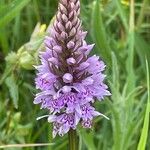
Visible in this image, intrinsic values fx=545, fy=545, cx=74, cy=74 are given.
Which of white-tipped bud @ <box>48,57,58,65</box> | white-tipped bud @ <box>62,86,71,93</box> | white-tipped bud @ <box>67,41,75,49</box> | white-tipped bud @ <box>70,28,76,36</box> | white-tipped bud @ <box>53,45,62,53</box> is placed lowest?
white-tipped bud @ <box>62,86,71,93</box>

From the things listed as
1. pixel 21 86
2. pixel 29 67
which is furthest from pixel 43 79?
pixel 21 86

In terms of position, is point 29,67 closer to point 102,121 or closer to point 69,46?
point 102,121

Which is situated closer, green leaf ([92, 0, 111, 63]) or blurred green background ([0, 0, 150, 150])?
blurred green background ([0, 0, 150, 150])

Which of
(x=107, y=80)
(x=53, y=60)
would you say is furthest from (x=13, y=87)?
(x=53, y=60)

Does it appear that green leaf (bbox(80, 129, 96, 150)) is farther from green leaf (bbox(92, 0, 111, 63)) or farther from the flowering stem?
green leaf (bbox(92, 0, 111, 63))

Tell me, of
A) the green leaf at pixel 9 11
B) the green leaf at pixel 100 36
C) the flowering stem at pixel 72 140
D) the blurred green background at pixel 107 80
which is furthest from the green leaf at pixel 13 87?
the flowering stem at pixel 72 140

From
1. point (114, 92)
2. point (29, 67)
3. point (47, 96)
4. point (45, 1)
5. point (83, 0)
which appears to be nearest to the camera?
point (47, 96)

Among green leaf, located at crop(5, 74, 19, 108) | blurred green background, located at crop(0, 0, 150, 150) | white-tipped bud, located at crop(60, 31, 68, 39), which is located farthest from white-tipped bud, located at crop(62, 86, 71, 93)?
green leaf, located at crop(5, 74, 19, 108)
